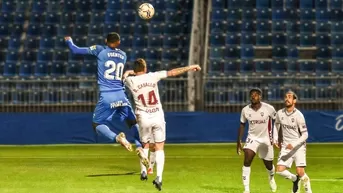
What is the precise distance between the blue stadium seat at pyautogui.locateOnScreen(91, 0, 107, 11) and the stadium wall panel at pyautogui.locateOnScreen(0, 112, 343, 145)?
29.6 ft

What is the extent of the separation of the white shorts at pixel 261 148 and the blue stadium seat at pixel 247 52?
17.7 meters

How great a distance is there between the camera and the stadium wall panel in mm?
27766

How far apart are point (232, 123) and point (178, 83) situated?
2.40m

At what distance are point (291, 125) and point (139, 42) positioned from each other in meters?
19.9

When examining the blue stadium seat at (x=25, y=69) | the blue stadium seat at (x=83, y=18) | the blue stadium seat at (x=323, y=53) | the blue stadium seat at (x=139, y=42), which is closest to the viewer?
the blue stadium seat at (x=323, y=53)

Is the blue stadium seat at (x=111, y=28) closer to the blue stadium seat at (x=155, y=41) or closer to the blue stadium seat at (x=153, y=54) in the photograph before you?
the blue stadium seat at (x=155, y=41)

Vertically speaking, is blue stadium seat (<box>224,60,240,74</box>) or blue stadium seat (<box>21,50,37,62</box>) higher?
blue stadium seat (<box>21,50,37,62</box>)


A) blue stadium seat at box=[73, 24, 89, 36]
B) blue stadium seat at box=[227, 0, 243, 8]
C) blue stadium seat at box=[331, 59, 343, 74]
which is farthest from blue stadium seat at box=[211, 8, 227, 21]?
blue stadium seat at box=[73, 24, 89, 36]

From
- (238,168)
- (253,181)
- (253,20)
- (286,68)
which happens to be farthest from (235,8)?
(253,181)

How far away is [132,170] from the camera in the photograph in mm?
18578

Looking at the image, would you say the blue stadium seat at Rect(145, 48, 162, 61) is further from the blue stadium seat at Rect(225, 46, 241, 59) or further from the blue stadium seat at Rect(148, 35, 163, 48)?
the blue stadium seat at Rect(225, 46, 241, 59)

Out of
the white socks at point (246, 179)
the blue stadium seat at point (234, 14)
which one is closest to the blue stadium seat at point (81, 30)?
the blue stadium seat at point (234, 14)

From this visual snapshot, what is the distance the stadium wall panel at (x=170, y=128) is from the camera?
27766 mm

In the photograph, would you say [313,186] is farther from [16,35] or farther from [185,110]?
[16,35]
